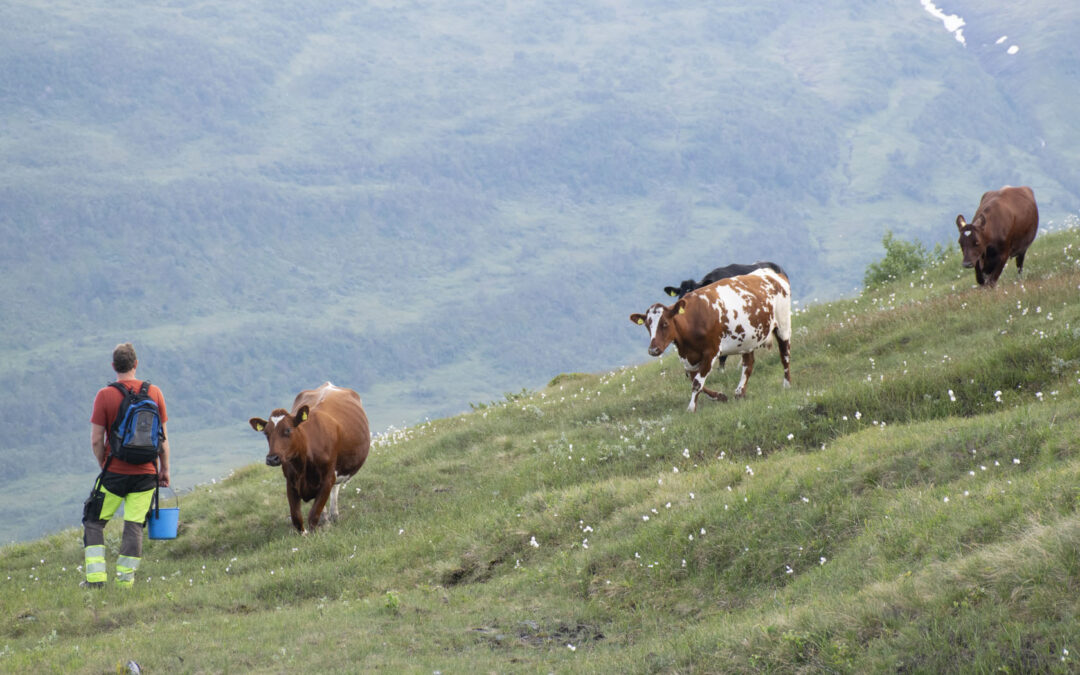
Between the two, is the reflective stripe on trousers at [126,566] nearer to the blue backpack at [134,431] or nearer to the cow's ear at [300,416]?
the blue backpack at [134,431]

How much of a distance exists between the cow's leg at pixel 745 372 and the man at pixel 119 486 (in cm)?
1001

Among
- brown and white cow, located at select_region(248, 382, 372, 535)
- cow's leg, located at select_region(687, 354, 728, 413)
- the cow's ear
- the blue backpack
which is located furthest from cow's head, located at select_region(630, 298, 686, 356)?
the blue backpack

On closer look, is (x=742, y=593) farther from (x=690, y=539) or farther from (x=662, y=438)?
(x=662, y=438)

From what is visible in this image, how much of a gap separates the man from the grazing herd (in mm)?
2176

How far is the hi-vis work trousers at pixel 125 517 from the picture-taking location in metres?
13.8

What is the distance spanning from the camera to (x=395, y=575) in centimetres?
1427

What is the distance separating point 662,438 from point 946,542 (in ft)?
26.1

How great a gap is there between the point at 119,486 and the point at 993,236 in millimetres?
18446

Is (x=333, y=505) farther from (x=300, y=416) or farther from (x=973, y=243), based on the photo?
(x=973, y=243)

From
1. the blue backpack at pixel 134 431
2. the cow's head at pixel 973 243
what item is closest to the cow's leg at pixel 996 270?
the cow's head at pixel 973 243

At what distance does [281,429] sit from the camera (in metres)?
16.5

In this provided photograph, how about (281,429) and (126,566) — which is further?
(281,429)

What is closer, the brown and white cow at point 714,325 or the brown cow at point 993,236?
the brown and white cow at point 714,325

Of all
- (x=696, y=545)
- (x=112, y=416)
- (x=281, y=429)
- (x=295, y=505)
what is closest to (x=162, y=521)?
(x=112, y=416)
